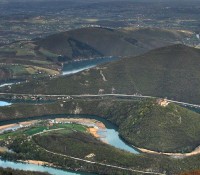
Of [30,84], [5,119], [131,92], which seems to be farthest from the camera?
[30,84]

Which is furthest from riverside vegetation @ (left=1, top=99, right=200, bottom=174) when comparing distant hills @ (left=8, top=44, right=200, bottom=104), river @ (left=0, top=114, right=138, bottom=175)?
distant hills @ (left=8, top=44, right=200, bottom=104)

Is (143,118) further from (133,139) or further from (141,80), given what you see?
(141,80)

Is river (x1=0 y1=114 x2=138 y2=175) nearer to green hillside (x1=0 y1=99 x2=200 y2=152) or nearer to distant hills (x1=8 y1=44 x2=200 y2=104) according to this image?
green hillside (x1=0 y1=99 x2=200 y2=152)

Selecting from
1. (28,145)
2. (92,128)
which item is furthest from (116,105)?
(28,145)

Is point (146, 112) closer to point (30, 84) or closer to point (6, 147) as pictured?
point (6, 147)

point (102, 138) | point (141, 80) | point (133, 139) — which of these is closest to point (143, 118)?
point (133, 139)

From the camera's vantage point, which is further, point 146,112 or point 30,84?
point 30,84

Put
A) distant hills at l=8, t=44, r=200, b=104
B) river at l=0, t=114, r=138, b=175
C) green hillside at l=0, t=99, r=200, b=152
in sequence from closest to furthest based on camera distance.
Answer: river at l=0, t=114, r=138, b=175
green hillside at l=0, t=99, r=200, b=152
distant hills at l=8, t=44, r=200, b=104

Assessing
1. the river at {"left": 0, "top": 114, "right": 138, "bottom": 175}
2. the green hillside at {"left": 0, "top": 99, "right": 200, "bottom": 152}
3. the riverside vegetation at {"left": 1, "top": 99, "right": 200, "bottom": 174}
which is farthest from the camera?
the green hillside at {"left": 0, "top": 99, "right": 200, "bottom": 152}

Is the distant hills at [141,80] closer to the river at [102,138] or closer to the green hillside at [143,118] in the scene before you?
the green hillside at [143,118]
